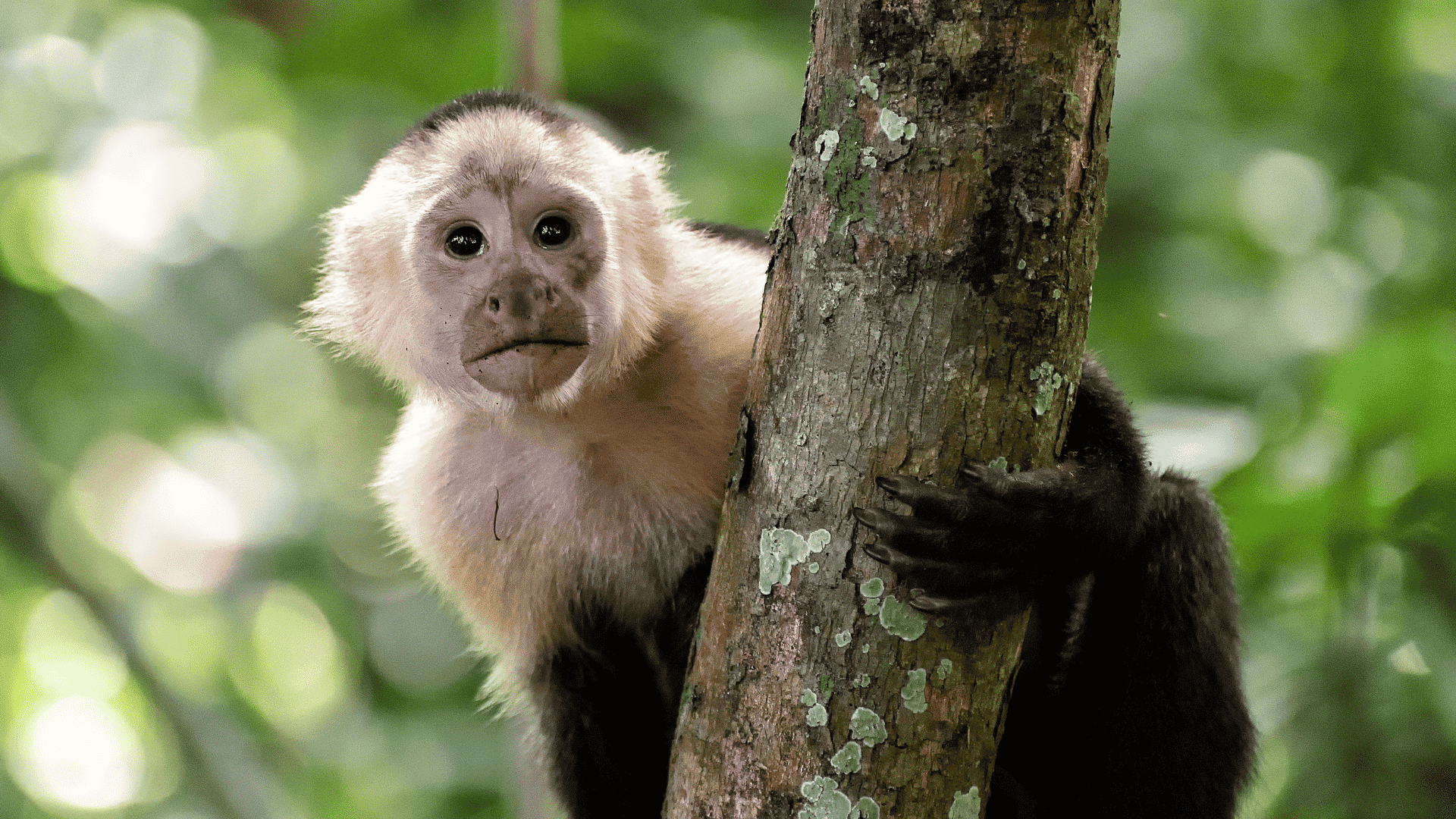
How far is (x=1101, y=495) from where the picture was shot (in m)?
1.97

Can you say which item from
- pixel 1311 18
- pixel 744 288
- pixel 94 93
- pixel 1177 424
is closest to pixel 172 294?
pixel 94 93

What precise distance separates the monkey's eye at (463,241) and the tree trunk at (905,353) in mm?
1088

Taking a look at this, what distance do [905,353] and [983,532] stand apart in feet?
1.07

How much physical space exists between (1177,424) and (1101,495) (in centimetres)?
94

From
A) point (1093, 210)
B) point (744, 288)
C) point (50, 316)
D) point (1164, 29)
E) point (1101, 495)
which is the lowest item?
point (50, 316)

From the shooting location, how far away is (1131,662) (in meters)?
2.37

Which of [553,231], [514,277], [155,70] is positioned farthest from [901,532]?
[155,70]

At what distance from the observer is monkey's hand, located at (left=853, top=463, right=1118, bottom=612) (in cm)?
161

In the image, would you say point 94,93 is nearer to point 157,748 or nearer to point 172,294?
point 172,294

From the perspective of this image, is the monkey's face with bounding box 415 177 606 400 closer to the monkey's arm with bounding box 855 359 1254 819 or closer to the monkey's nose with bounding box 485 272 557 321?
the monkey's nose with bounding box 485 272 557 321

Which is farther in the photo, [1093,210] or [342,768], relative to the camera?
[342,768]

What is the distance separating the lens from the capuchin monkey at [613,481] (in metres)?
2.35

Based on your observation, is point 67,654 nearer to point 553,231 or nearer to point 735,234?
point 553,231

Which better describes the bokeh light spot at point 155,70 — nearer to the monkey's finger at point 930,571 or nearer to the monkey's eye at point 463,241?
the monkey's eye at point 463,241
